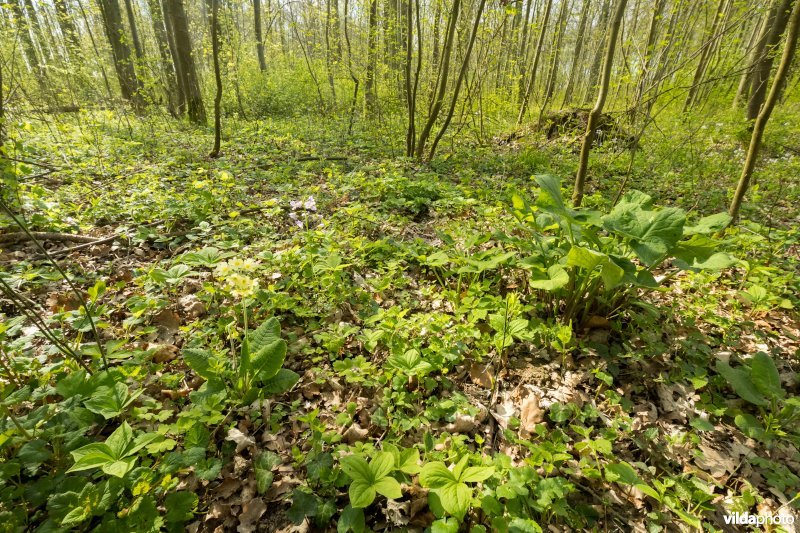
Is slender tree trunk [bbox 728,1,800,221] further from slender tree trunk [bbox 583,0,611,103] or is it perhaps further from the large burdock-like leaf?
slender tree trunk [bbox 583,0,611,103]

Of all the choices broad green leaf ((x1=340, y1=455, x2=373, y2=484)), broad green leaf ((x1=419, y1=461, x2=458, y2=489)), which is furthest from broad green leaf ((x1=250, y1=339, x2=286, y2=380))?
broad green leaf ((x1=419, y1=461, x2=458, y2=489))

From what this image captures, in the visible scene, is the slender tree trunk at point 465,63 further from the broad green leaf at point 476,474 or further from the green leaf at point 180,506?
the green leaf at point 180,506

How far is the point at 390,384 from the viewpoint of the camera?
2.06 meters

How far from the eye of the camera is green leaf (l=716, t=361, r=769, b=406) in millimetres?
1807

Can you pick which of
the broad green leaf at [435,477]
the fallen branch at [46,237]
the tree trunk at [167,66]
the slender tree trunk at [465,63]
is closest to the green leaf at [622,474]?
the broad green leaf at [435,477]

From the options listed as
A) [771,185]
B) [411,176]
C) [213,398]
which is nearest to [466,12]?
[411,176]

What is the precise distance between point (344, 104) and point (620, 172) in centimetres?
884

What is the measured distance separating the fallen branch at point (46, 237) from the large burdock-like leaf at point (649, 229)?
4.23 m

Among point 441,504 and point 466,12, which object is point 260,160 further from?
point 441,504

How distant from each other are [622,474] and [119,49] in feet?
43.5

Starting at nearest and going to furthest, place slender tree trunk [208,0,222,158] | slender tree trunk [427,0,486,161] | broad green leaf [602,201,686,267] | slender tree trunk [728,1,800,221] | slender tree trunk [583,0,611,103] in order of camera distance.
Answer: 1. broad green leaf [602,201,686,267]
2. slender tree trunk [728,1,800,221]
3. slender tree trunk [427,0,486,161]
4. slender tree trunk [208,0,222,158]
5. slender tree trunk [583,0,611,103]

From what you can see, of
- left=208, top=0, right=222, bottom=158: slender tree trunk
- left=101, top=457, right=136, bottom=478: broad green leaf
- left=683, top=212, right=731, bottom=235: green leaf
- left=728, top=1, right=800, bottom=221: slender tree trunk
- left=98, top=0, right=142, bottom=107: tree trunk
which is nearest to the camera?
left=101, top=457, right=136, bottom=478: broad green leaf

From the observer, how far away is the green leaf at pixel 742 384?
1807mm

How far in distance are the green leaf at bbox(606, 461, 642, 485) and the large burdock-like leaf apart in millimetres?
948
